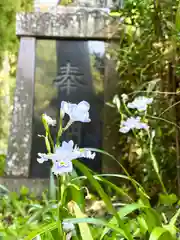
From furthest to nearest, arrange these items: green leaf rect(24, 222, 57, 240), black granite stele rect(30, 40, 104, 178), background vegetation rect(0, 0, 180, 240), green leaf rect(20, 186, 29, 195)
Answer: black granite stele rect(30, 40, 104, 178) → green leaf rect(20, 186, 29, 195) → background vegetation rect(0, 0, 180, 240) → green leaf rect(24, 222, 57, 240)

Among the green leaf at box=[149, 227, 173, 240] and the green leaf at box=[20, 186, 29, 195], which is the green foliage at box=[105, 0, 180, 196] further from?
the green leaf at box=[149, 227, 173, 240]

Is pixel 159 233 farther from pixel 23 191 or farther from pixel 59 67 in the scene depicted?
pixel 59 67

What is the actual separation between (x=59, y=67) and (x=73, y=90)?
182mm

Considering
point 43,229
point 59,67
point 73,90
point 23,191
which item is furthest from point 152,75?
point 43,229

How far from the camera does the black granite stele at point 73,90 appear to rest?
237 centimetres

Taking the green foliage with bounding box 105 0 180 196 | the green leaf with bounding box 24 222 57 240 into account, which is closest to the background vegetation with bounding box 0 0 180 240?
the green foliage with bounding box 105 0 180 196

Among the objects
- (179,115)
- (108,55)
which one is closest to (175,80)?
(179,115)

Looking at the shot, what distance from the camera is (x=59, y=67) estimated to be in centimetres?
249

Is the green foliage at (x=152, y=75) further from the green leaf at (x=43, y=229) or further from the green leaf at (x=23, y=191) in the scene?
the green leaf at (x=43, y=229)

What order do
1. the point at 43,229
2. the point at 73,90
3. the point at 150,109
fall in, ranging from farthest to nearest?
the point at 73,90 < the point at 150,109 < the point at 43,229

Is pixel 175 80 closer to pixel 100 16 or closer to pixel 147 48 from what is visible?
pixel 147 48

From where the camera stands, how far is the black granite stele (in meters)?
2.37

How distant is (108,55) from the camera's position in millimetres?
2445

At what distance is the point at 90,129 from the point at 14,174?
0.52 m
